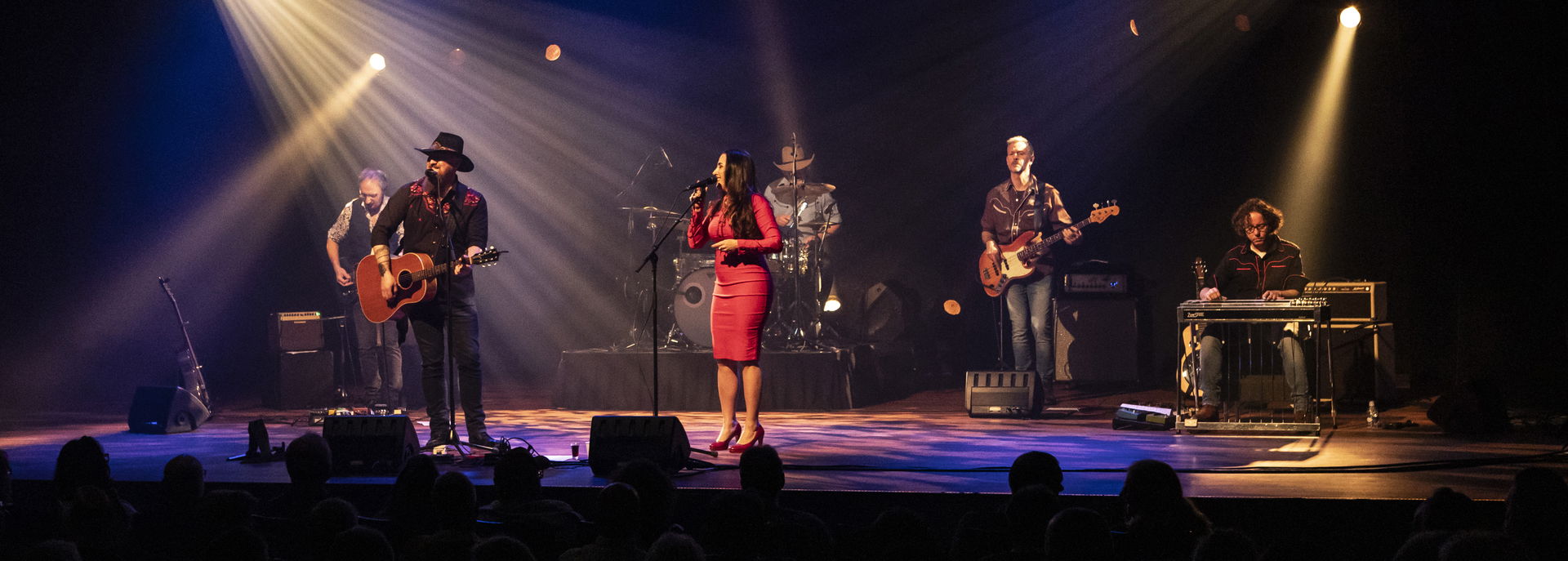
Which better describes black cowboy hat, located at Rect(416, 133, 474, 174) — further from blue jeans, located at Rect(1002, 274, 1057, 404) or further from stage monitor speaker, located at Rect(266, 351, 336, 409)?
blue jeans, located at Rect(1002, 274, 1057, 404)

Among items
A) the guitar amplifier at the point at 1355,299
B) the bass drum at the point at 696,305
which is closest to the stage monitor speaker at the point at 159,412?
the bass drum at the point at 696,305

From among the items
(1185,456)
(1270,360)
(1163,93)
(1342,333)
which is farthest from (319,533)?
(1163,93)

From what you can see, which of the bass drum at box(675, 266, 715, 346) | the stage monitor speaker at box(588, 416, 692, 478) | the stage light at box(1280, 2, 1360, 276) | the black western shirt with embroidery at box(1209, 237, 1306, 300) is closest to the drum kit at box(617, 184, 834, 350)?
the bass drum at box(675, 266, 715, 346)

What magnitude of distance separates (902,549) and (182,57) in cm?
1043

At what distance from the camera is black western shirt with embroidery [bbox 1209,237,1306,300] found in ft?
27.5

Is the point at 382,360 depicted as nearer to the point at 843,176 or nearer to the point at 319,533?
the point at 843,176

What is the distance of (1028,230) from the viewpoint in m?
9.73

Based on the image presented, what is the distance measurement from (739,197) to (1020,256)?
4.14 metres

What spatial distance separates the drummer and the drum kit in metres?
0.01

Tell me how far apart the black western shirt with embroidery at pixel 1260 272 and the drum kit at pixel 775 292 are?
138 inches

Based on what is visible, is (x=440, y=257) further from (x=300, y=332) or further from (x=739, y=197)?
(x=300, y=332)

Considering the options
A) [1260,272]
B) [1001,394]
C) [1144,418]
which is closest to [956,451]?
[1144,418]

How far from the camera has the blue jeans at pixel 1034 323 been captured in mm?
9719

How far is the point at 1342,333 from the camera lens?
9.46m
